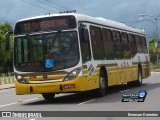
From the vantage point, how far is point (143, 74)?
89.5 ft

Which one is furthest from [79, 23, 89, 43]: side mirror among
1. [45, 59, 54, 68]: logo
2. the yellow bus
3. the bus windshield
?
[45, 59, 54, 68]: logo

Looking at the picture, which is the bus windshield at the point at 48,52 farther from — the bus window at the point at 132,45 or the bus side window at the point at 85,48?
the bus window at the point at 132,45

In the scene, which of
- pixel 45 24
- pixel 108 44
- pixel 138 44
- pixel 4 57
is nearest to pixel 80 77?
pixel 45 24

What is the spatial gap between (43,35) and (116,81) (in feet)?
17.5

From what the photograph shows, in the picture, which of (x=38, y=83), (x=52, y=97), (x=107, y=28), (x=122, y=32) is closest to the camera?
(x=38, y=83)

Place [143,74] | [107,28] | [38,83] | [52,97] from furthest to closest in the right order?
[143,74] < [107,28] < [52,97] < [38,83]

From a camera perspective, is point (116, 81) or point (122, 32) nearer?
point (116, 81)

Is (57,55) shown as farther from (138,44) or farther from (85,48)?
(138,44)

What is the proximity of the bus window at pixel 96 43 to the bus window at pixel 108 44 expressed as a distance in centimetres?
53

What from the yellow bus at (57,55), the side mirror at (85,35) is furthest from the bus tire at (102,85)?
the side mirror at (85,35)

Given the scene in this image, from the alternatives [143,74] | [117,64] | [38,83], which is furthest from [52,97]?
[143,74]

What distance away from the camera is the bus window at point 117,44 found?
21.1 meters

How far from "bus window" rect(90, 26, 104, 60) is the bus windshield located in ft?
5.42

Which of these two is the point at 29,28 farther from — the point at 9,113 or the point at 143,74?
the point at 143,74
